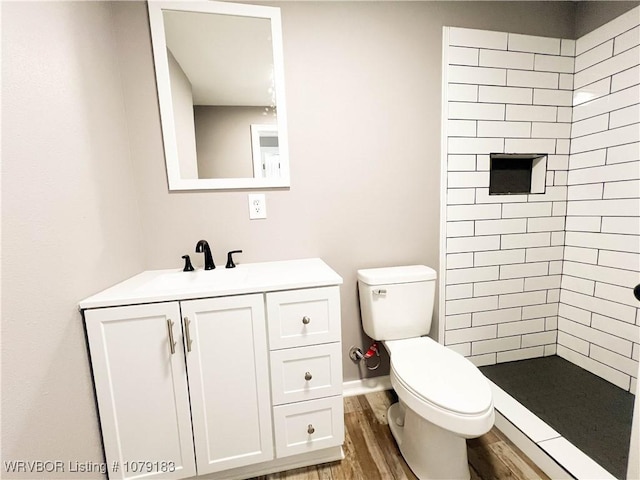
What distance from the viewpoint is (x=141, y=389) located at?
966 millimetres

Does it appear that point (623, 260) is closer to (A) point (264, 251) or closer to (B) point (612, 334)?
(B) point (612, 334)

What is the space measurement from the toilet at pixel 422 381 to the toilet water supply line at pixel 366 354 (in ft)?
0.55

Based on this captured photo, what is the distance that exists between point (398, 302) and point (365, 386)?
63 centimetres

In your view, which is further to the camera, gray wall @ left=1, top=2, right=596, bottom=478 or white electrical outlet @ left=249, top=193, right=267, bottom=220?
white electrical outlet @ left=249, top=193, right=267, bottom=220

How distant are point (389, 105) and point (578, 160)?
1.24m

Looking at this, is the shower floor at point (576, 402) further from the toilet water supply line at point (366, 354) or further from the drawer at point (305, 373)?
the drawer at point (305, 373)

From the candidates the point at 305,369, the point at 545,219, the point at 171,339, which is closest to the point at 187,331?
the point at 171,339

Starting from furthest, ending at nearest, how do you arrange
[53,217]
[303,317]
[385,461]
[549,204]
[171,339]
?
1. [549,204]
2. [385,461]
3. [303,317]
4. [171,339]
5. [53,217]

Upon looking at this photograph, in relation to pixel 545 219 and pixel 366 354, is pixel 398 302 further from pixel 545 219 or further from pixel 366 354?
pixel 545 219

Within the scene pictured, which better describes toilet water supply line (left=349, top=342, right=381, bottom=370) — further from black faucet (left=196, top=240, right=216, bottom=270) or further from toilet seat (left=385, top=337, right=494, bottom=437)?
black faucet (left=196, top=240, right=216, bottom=270)

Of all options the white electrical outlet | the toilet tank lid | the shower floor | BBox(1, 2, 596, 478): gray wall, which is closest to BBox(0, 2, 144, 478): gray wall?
BBox(1, 2, 596, 478): gray wall

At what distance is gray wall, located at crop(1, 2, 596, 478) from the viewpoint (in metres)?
0.73

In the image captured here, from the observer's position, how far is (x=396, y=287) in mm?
1367

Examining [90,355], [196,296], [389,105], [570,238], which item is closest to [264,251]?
[196,296]
